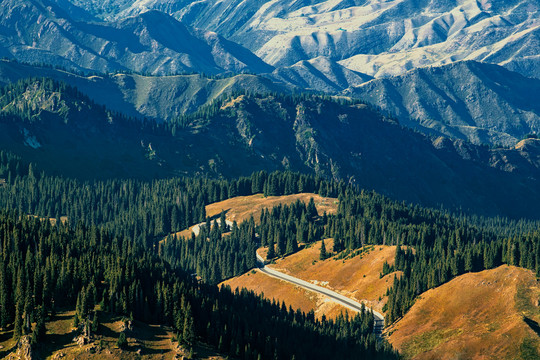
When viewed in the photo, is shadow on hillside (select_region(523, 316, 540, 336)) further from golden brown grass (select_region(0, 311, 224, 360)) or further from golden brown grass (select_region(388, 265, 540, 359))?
golden brown grass (select_region(0, 311, 224, 360))

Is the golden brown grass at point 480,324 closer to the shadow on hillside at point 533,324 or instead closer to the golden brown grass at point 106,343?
the shadow on hillside at point 533,324

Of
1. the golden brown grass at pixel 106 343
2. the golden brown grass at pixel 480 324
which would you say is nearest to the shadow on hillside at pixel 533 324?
the golden brown grass at pixel 480 324

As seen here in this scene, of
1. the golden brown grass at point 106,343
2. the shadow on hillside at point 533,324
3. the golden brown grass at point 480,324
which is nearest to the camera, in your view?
the golden brown grass at point 106,343

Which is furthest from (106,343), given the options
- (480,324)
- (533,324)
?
(533,324)

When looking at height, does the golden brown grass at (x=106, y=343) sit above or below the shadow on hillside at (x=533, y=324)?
above

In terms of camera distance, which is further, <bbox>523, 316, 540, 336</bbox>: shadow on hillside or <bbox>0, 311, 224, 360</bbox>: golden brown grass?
<bbox>523, 316, 540, 336</bbox>: shadow on hillside

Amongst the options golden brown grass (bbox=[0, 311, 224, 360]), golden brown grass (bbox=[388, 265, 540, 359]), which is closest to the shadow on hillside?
golden brown grass (bbox=[388, 265, 540, 359])

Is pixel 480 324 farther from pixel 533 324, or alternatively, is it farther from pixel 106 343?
pixel 106 343

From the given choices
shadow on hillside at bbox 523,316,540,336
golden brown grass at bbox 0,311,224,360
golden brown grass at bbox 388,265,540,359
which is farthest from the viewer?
shadow on hillside at bbox 523,316,540,336

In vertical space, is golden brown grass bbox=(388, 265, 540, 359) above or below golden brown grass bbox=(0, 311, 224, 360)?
below

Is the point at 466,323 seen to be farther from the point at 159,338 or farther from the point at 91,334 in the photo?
the point at 91,334

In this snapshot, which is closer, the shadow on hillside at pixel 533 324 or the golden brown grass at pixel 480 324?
the golden brown grass at pixel 480 324
